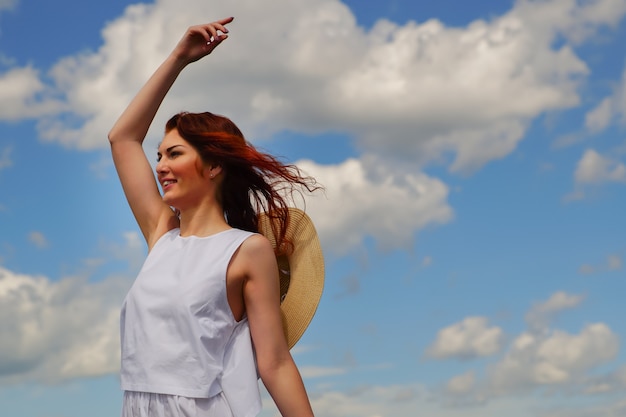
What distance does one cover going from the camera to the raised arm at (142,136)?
444 centimetres

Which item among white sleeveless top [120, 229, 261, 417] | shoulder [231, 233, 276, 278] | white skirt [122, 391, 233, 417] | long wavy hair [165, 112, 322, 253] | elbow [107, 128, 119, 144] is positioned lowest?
white skirt [122, 391, 233, 417]

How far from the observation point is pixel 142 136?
460cm

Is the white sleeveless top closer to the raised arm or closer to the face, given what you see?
the face

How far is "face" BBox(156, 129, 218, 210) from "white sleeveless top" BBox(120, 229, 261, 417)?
0.29 m

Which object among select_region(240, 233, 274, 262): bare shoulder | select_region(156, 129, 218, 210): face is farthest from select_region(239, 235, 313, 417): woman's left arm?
select_region(156, 129, 218, 210): face

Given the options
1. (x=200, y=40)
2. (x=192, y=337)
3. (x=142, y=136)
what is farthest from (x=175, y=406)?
(x=200, y=40)

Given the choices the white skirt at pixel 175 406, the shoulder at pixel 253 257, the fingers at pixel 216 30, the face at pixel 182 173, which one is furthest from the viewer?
the fingers at pixel 216 30

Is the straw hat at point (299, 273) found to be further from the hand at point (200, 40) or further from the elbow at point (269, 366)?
the hand at point (200, 40)

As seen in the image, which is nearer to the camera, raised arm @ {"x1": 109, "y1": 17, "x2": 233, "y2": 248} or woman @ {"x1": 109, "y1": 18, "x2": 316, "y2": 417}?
woman @ {"x1": 109, "y1": 18, "x2": 316, "y2": 417}

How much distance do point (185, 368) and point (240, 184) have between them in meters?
1.03

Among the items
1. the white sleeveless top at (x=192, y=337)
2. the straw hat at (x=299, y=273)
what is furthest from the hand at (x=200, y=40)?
the white sleeveless top at (x=192, y=337)

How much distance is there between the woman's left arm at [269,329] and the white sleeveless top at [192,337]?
66 millimetres

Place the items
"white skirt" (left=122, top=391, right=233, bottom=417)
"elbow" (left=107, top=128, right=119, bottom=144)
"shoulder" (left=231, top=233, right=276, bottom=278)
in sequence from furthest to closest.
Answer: "elbow" (left=107, top=128, right=119, bottom=144) < "shoulder" (left=231, top=233, right=276, bottom=278) < "white skirt" (left=122, top=391, right=233, bottom=417)

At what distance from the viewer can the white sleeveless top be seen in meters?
3.83
